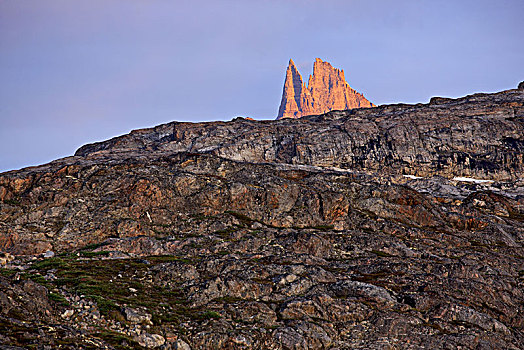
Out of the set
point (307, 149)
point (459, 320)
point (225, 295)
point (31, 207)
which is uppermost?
point (307, 149)

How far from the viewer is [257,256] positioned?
233 feet

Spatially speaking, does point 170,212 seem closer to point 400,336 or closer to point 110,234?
point 110,234

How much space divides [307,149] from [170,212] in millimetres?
86397

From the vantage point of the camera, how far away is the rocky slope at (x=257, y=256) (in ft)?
142

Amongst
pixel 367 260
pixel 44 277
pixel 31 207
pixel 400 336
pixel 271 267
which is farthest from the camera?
pixel 31 207

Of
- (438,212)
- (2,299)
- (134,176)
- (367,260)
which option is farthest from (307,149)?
(2,299)

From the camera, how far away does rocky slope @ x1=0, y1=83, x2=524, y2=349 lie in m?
43.2

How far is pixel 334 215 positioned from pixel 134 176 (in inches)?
1814

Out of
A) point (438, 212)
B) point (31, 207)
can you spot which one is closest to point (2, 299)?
A: point (31, 207)

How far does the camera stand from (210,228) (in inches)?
3428

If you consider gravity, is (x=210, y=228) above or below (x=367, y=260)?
above

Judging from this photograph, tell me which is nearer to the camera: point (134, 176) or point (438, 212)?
point (134, 176)

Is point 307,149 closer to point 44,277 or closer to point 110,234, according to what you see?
point 110,234

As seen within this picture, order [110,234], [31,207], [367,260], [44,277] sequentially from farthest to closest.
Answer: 1. [31,207]
2. [110,234]
3. [367,260]
4. [44,277]
